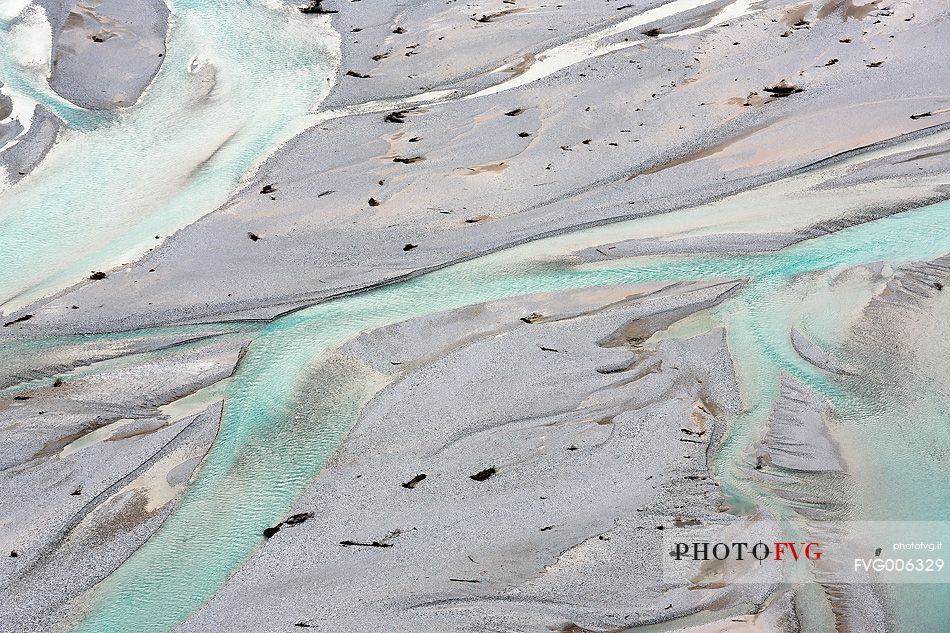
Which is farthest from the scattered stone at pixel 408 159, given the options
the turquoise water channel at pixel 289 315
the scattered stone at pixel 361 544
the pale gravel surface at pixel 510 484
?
the scattered stone at pixel 361 544

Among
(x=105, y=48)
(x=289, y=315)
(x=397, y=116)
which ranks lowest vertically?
(x=289, y=315)

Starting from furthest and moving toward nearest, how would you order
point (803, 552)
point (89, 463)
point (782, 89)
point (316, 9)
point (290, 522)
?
point (316, 9)
point (782, 89)
point (89, 463)
point (290, 522)
point (803, 552)

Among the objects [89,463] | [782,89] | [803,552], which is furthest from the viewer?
[782,89]

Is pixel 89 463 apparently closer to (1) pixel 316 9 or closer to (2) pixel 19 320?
(2) pixel 19 320

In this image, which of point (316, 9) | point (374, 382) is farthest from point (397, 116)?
point (374, 382)

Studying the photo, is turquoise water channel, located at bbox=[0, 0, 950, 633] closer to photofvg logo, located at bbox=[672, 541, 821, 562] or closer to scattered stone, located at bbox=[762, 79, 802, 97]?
photofvg logo, located at bbox=[672, 541, 821, 562]

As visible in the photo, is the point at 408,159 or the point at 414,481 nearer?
the point at 414,481
